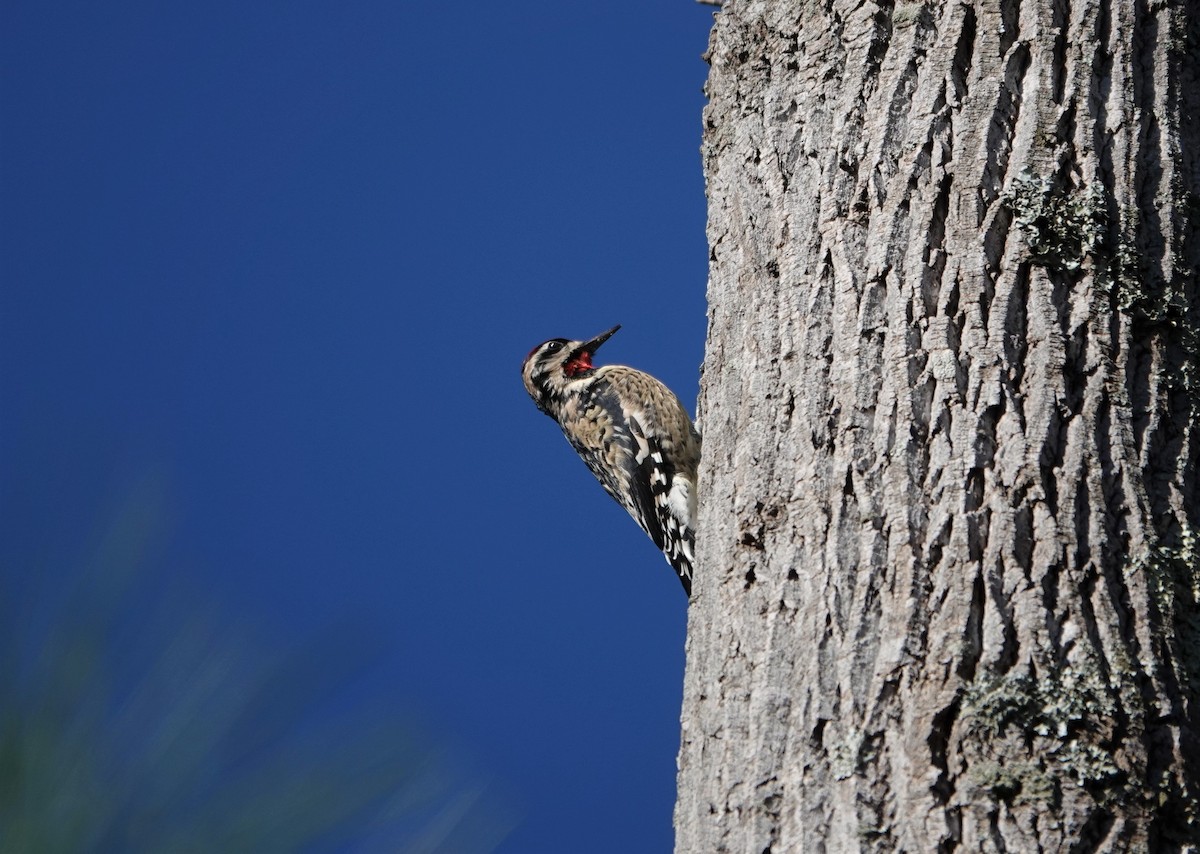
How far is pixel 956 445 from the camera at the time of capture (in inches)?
71.8

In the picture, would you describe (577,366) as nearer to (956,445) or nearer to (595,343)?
(595,343)

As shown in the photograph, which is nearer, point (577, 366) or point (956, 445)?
point (956, 445)

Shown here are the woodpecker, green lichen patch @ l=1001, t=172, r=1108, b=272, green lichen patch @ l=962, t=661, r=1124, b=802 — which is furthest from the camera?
the woodpecker

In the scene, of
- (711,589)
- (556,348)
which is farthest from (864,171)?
(556,348)

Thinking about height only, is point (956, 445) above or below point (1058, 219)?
below

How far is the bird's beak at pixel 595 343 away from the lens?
14.9 feet

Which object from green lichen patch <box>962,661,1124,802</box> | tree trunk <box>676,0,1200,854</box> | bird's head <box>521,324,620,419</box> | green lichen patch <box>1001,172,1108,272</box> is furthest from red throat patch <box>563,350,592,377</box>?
green lichen patch <box>962,661,1124,802</box>

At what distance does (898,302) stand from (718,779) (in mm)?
728

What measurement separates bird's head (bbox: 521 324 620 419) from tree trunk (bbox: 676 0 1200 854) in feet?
7.17

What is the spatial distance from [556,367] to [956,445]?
2.81 meters

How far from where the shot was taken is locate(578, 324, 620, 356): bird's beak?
14.9ft

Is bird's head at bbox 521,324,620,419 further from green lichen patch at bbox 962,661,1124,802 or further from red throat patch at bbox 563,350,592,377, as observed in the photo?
green lichen patch at bbox 962,661,1124,802

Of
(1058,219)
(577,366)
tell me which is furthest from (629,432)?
(1058,219)

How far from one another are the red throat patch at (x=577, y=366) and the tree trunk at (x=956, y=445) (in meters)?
2.20
